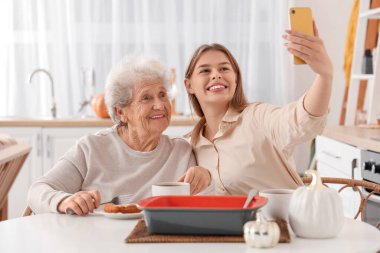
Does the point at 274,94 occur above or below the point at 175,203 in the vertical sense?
below

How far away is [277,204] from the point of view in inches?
69.4

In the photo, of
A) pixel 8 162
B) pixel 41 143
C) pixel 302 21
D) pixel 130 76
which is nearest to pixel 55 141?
pixel 41 143

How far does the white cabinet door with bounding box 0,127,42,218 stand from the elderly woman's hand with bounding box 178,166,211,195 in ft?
9.04

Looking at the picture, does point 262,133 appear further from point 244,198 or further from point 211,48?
point 244,198

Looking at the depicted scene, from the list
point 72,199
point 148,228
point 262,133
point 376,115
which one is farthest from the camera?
point 376,115

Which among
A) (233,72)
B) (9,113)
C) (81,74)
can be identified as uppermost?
(233,72)

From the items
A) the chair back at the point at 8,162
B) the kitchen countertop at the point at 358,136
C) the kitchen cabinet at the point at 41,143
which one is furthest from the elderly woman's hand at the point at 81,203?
the kitchen cabinet at the point at 41,143

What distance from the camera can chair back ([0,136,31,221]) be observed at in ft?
9.65

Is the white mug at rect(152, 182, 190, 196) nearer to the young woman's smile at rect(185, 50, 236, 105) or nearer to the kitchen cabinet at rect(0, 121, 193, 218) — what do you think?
the young woman's smile at rect(185, 50, 236, 105)

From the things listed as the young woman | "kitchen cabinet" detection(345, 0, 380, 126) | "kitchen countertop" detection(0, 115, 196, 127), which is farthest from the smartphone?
"kitchen countertop" detection(0, 115, 196, 127)

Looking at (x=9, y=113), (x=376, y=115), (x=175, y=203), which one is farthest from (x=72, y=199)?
(x=9, y=113)

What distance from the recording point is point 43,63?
218 inches

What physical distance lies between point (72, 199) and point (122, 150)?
16.1 inches

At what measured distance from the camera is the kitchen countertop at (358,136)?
301cm
